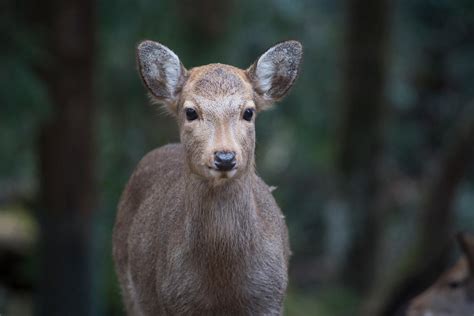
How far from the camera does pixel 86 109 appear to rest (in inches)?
683

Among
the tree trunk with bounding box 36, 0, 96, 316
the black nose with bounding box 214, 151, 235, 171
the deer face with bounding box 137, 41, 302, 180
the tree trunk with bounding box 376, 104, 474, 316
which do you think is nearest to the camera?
the black nose with bounding box 214, 151, 235, 171

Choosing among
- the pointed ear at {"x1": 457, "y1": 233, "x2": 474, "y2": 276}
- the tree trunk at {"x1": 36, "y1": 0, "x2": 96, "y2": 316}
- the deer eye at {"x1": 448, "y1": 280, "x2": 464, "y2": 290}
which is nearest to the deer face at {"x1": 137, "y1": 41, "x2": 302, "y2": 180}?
the pointed ear at {"x1": 457, "y1": 233, "x2": 474, "y2": 276}

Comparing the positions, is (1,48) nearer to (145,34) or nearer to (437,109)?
(145,34)

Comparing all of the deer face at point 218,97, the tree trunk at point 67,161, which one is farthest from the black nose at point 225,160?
the tree trunk at point 67,161

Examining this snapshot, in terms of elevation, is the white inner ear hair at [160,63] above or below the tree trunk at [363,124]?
above

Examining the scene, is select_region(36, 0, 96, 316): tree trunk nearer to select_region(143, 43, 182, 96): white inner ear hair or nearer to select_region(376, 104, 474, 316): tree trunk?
select_region(376, 104, 474, 316): tree trunk

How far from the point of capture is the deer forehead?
26.4 ft

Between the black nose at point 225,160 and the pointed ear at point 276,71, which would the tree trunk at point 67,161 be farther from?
the black nose at point 225,160

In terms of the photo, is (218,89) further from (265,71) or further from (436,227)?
(436,227)

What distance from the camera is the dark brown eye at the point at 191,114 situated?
8.12m

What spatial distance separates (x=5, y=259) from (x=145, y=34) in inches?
235

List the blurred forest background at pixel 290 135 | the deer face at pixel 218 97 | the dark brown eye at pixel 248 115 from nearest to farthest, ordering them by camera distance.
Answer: the deer face at pixel 218 97
the dark brown eye at pixel 248 115
the blurred forest background at pixel 290 135

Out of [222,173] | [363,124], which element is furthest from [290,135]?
[222,173]

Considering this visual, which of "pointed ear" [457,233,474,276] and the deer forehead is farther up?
the deer forehead
